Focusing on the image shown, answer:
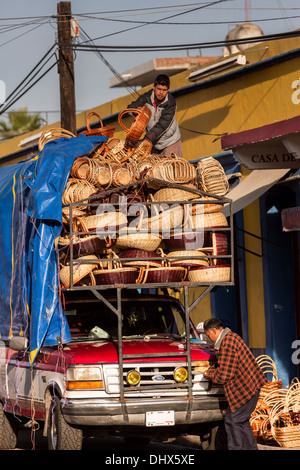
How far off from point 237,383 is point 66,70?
32.2 feet

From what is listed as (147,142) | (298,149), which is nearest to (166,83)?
(147,142)

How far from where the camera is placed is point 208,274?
33.5 feet

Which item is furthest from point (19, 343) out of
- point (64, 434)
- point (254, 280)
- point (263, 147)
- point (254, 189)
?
point (254, 280)

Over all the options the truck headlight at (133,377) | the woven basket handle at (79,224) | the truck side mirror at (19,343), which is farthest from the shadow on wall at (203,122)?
the truck headlight at (133,377)

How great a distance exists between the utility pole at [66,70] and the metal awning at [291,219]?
17.1 ft

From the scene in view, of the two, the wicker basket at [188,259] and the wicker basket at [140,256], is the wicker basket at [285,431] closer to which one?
the wicker basket at [188,259]

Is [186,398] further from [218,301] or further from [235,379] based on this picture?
[218,301]

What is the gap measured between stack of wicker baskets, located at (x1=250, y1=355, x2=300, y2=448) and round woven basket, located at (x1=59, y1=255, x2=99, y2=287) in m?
2.38

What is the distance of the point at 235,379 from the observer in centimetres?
933

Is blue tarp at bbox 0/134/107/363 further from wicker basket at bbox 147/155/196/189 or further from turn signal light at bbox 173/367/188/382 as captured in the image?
turn signal light at bbox 173/367/188/382

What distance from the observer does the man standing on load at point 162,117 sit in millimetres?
12844

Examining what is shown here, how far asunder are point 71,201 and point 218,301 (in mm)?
8321

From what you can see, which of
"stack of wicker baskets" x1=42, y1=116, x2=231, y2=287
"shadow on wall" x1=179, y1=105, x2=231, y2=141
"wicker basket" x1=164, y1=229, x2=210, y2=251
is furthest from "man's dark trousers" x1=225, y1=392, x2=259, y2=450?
"shadow on wall" x1=179, y1=105, x2=231, y2=141
